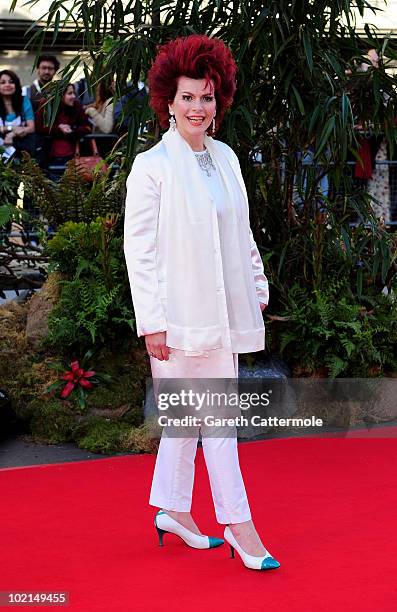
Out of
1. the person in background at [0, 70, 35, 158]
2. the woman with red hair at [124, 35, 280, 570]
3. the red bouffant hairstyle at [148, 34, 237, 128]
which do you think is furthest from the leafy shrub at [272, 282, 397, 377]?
the person in background at [0, 70, 35, 158]

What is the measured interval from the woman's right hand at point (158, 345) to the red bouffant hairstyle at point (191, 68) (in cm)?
81

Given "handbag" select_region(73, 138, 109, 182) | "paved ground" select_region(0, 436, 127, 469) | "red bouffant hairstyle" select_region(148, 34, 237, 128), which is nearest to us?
"red bouffant hairstyle" select_region(148, 34, 237, 128)

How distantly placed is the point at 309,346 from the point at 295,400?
12.6 inches

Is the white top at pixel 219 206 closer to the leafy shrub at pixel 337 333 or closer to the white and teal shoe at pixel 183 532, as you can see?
the white and teal shoe at pixel 183 532

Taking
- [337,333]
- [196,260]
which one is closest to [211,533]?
[196,260]

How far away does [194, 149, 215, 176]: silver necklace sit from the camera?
12.2ft

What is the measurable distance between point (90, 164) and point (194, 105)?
4667mm

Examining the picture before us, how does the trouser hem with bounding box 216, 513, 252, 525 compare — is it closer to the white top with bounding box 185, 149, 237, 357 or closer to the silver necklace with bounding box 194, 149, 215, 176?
the white top with bounding box 185, 149, 237, 357

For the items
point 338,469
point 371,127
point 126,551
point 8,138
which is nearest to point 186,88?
point 126,551

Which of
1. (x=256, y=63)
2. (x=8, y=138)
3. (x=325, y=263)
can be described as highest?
(x=256, y=63)

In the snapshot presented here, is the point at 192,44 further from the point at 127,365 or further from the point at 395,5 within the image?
the point at 395,5

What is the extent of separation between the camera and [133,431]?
5.68 metres

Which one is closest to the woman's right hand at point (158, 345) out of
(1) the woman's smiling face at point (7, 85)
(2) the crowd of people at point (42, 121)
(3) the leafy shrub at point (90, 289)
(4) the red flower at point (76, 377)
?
(3) the leafy shrub at point (90, 289)

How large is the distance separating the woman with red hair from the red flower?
224 centimetres
